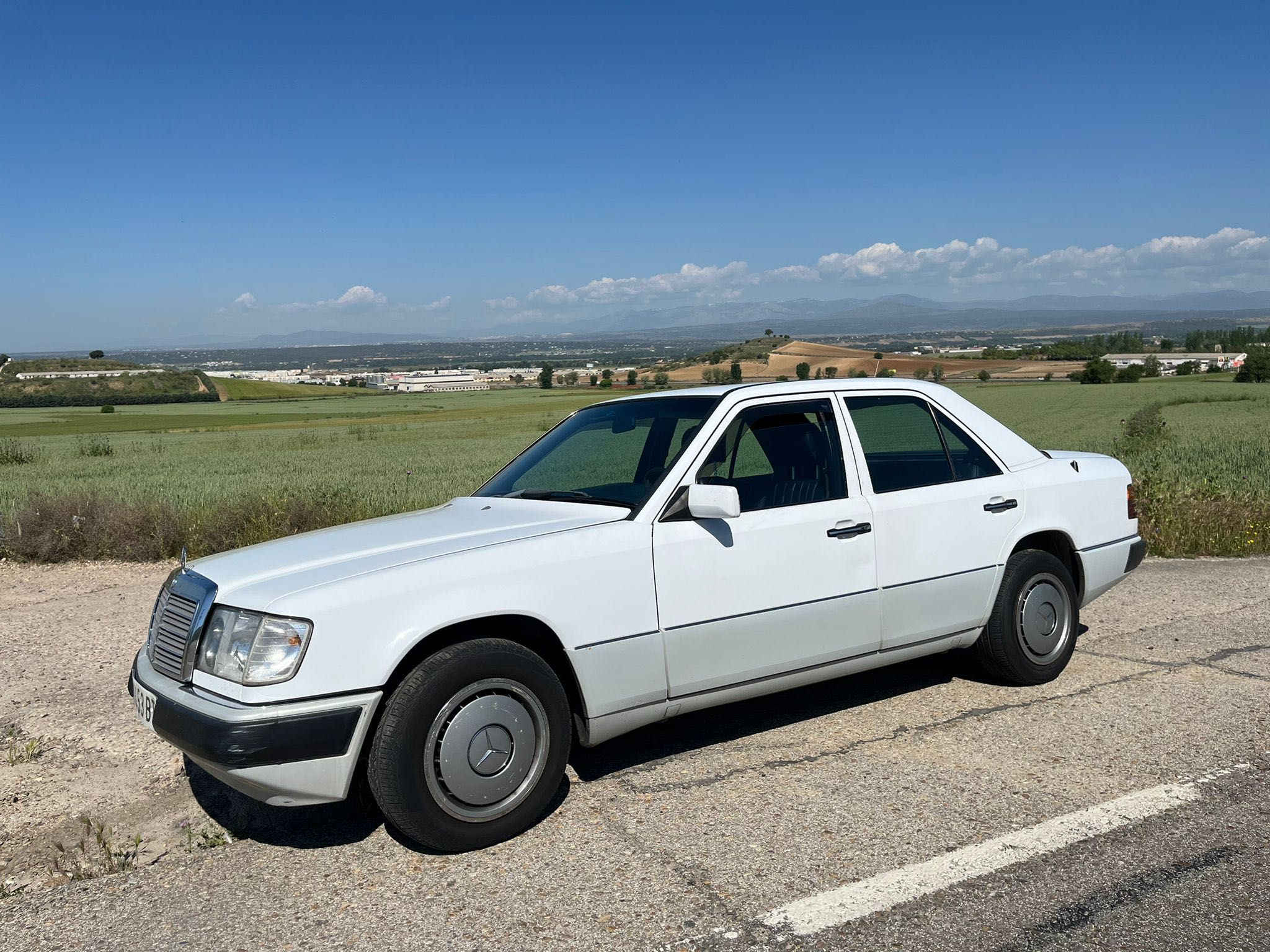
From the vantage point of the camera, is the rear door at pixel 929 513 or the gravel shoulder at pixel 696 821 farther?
Answer: the rear door at pixel 929 513

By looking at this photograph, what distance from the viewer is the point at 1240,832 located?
3791 mm

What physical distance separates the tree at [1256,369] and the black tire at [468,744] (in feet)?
235

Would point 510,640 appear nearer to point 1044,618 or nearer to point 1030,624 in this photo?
point 1030,624

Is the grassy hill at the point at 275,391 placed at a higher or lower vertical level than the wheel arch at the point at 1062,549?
lower

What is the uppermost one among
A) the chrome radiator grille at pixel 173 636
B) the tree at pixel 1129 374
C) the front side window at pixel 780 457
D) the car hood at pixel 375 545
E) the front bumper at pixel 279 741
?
the front side window at pixel 780 457

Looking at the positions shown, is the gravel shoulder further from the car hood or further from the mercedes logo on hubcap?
the car hood

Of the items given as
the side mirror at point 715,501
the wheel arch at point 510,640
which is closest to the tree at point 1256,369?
the side mirror at point 715,501

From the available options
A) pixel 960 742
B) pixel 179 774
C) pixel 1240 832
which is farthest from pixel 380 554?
pixel 1240 832

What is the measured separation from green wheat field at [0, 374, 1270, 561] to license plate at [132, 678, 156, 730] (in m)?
7.09

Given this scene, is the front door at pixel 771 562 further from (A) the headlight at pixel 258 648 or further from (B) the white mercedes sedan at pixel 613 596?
(A) the headlight at pixel 258 648

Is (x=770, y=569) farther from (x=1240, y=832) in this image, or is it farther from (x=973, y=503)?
(x=1240, y=832)

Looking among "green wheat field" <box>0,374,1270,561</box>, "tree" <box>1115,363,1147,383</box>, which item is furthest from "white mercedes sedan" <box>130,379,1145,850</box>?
"tree" <box>1115,363,1147,383</box>

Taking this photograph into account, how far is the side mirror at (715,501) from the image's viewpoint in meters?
4.12

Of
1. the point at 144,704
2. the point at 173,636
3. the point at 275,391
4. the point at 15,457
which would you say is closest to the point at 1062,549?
the point at 173,636
